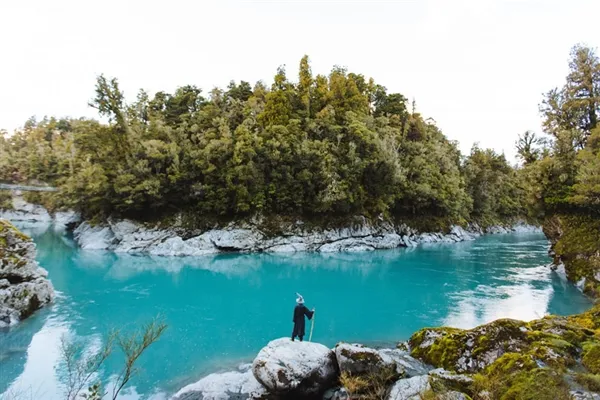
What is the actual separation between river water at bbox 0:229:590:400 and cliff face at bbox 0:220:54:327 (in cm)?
58

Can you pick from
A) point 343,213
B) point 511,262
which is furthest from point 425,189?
point 511,262

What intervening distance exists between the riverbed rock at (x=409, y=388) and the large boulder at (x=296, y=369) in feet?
5.30

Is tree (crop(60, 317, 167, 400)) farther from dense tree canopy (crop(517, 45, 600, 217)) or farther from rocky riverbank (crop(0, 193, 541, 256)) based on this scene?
dense tree canopy (crop(517, 45, 600, 217))

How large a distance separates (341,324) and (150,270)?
50.5 feet

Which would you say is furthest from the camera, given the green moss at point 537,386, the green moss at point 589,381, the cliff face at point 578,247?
the cliff face at point 578,247

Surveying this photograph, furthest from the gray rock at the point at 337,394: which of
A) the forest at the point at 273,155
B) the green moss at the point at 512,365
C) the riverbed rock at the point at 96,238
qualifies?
the riverbed rock at the point at 96,238

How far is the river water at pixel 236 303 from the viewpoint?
386 inches

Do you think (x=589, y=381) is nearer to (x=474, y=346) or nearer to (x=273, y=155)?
(x=474, y=346)

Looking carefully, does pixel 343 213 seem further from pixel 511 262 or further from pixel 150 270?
pixel 150 270

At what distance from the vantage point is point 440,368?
7031 millimetres

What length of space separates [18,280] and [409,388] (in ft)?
51.6

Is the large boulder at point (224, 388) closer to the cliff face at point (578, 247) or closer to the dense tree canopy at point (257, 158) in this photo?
the cliff face at point (578, 247)

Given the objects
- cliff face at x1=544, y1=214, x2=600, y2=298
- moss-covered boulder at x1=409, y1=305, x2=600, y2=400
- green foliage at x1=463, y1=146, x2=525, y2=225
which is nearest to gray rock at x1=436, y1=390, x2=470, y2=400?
moss-covered boulder at x1=409, y1=305, x2=600, y2=400

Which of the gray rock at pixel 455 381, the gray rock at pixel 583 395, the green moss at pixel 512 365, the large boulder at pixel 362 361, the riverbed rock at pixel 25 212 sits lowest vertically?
the large boulder at pixel 362 361
